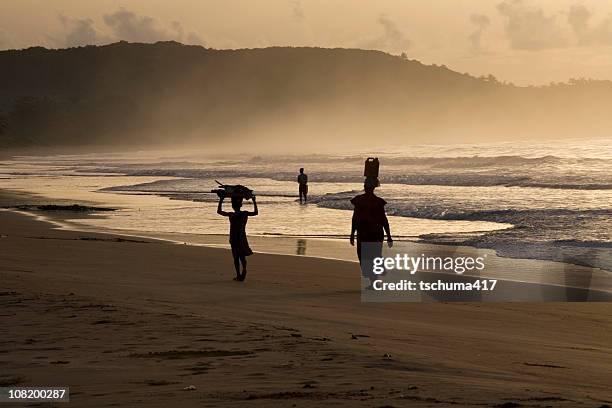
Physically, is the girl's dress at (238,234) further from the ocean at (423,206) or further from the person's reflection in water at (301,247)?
the ocean at (423,206)

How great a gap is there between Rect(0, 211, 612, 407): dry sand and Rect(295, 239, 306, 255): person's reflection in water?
4273 mm

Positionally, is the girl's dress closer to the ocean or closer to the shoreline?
the shoreline

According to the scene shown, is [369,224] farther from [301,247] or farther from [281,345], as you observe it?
[301,247]

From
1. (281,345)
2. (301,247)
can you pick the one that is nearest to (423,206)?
(301,247)

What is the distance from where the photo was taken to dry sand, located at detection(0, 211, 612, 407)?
20.6ft

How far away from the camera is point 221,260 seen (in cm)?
1630

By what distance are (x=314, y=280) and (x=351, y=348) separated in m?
6.06

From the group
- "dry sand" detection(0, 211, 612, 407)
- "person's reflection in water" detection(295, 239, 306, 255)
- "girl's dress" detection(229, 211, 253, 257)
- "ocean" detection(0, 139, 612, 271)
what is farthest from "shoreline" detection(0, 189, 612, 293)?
"girl's dress" detection(229, 211, 253, 257)

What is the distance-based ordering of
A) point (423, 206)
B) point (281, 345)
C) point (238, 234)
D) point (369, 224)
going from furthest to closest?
point (423, 206) < point (238, 234) < point (369, 224) < point (281, 345)

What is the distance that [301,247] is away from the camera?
1902 cm

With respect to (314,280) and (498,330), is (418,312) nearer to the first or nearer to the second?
(498,330)

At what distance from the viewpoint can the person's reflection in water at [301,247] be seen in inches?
710

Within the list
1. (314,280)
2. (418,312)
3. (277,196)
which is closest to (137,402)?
(418,312)

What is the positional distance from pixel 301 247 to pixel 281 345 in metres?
11.2
